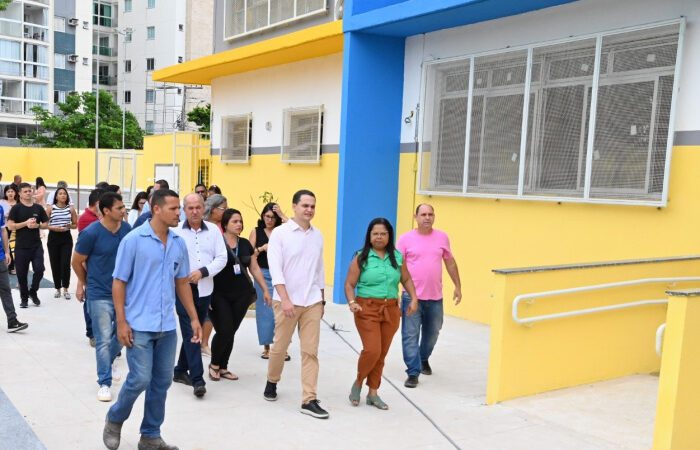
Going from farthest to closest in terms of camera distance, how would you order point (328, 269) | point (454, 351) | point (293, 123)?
point (293, 123) → point (328, 269) → point (454, 351)

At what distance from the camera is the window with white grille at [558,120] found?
307 inches

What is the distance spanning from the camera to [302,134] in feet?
44.0

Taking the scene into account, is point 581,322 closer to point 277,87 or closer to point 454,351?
point 454,351

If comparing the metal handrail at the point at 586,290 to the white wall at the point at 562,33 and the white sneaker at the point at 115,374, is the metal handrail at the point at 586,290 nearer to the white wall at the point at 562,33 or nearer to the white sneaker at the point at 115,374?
the white wall at the point at 562,33

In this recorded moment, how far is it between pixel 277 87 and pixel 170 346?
10082mm

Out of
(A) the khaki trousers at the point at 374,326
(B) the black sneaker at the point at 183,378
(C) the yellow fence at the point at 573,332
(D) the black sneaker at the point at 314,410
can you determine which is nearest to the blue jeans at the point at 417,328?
(A) the khaki trousers at the point at 374,326

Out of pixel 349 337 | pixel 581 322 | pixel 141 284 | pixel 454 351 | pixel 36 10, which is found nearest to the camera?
pixel 141 284

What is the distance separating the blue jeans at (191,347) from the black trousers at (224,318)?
3.8 inches

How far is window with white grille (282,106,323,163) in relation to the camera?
42.2 feet

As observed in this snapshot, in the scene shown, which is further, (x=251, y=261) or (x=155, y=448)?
(x=251, y=261)

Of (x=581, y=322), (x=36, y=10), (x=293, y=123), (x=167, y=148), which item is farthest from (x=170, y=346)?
(x=36, y=10)

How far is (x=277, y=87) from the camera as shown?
46.5 feet

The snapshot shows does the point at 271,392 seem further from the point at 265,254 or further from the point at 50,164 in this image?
the point at 50,164

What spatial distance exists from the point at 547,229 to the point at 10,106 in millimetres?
52537
